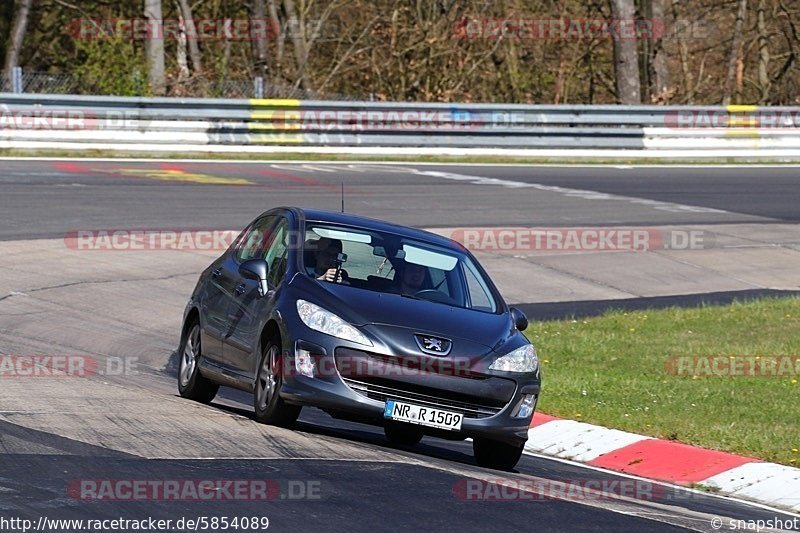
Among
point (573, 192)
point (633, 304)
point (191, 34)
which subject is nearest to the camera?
point (633, 304)

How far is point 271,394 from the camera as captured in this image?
358 inches

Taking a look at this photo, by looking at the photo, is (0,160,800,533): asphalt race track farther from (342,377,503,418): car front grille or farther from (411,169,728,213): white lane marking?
(342,377,503,418): car front grille

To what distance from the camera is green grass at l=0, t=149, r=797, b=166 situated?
88.0ft

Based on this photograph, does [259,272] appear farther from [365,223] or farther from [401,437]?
[401,437]

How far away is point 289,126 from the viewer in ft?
94.7

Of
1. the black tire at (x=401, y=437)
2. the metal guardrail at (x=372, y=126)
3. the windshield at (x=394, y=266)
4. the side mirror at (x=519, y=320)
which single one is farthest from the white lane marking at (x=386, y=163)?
the side mirror at (x=519, y=320)

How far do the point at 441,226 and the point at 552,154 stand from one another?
10.0 meters

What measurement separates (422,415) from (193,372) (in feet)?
8.29

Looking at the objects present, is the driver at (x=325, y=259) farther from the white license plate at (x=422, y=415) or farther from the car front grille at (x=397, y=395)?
the white license plate at (x=422, y=415)

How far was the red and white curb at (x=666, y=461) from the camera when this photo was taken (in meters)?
9.17

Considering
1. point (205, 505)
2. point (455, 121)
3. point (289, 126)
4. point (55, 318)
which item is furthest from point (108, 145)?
point (205, 505)

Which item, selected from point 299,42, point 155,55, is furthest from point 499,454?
point 299,42

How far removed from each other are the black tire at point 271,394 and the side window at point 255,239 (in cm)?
138

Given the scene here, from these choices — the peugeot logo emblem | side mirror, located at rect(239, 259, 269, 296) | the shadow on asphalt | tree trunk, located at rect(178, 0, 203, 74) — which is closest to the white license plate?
the peugeot logo emblem
